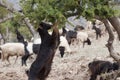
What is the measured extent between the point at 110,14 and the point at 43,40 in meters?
2.78

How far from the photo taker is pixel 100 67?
546 inches

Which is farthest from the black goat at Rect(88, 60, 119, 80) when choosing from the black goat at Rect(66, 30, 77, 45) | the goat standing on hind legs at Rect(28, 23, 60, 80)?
the black goat at Rect(66, 30, 77, 45)

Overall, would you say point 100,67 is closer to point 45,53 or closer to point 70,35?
point 45,53

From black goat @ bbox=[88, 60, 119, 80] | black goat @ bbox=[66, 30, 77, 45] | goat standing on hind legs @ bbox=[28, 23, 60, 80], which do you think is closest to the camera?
goat standing on hind legs @ bbox=[28, 23, 60, 80]

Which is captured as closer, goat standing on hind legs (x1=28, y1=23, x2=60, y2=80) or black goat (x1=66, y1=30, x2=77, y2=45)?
goat standing on hind legs (x1=28, y1=23, x2=60, y2=80)

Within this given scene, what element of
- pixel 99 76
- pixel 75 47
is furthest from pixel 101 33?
pixel 99 76

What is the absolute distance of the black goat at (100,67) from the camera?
13.5m

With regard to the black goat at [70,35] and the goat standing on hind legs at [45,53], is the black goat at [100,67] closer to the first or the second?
the goat standing on hind legs at [45,53]

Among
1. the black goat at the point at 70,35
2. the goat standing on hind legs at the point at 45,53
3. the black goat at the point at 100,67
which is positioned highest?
the goat standing on hind legs at the point at 45,53

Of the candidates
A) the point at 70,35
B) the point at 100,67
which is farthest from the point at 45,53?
the point at 70,35

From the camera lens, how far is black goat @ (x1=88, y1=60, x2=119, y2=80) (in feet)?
44.4

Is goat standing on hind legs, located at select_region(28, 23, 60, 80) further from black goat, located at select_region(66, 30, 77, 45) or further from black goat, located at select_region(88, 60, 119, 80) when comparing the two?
black goat, located at select_region(66, 30, 77, 45)

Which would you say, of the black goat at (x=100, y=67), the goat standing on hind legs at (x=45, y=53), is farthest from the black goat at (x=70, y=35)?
the goat standing on hind legs at (x=45, y=53)

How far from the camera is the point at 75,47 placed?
25766 mm
